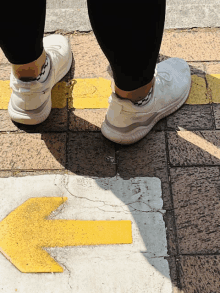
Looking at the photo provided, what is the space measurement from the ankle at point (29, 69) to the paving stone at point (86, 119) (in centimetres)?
38

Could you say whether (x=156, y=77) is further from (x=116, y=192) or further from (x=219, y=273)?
(x=219, y=273)

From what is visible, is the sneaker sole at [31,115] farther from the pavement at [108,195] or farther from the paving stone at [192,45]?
the paving stone at [192,45]

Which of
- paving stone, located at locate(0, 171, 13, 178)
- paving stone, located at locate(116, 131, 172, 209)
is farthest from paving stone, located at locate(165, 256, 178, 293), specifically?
paving stone, located at locate(0, 171, 13, 178)

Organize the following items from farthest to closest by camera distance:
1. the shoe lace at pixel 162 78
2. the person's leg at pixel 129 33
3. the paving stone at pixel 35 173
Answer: the shoe lace at pixel 162 78 → the paving stone at pixel 35 173 → the person's leg at pixel 129 33

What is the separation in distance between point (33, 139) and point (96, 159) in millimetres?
424

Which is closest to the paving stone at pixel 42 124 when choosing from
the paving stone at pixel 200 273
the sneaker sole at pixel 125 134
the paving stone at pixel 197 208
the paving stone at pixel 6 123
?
the paving stone at pixel 6 123

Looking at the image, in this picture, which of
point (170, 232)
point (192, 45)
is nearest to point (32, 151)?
point (170, 232)

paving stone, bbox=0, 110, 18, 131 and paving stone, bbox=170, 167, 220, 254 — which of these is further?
paving stone, bbox=0, 110, 18, 131

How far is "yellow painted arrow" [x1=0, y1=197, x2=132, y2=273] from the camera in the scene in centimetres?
147

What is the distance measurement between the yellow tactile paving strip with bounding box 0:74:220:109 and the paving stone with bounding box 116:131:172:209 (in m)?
0.38

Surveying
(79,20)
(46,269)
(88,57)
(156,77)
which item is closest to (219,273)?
(46,269)

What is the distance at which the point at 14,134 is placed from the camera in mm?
1915

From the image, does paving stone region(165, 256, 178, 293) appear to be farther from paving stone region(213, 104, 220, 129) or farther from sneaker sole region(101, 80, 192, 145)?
paving stone region(213, 104, 220, 129)

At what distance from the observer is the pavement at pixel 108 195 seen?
1441mm
